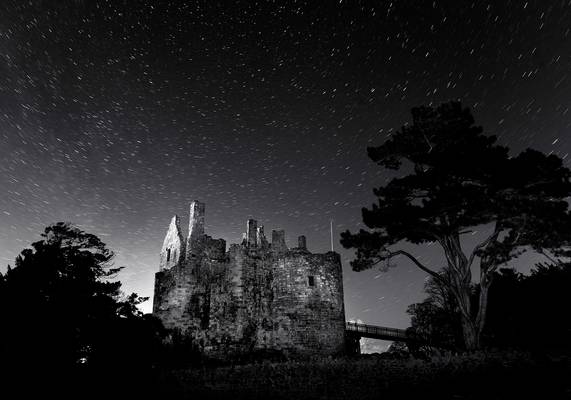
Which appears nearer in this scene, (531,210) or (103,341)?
(103,341)

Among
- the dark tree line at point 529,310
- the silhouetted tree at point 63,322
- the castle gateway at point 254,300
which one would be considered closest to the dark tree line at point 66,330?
the silhouetted tree at point 63,322

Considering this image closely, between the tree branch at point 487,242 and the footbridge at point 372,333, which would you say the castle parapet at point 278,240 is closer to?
the footbridge at point 372,333

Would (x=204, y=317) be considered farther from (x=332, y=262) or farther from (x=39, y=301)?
(x=39, y=301)

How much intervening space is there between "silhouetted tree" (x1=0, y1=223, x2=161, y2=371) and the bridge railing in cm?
2841

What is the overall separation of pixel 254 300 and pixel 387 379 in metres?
12.7

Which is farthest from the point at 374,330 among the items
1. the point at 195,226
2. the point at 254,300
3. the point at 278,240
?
the point at 195,226

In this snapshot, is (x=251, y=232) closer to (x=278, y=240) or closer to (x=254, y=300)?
(x=278, y=240)

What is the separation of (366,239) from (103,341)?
41.3 ft

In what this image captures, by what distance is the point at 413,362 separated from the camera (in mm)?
13438

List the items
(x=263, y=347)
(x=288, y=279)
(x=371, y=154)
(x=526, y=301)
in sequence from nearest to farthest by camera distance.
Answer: (x=371, y=154), (x=526, y=301), (x=263, y=347), (x=288, y=279)

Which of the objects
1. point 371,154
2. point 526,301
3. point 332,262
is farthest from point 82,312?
point 526,301

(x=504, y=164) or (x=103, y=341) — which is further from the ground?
(x=504, y=164)

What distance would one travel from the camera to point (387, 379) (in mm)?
12812

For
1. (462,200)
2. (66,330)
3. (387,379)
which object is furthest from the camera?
(462,200)
